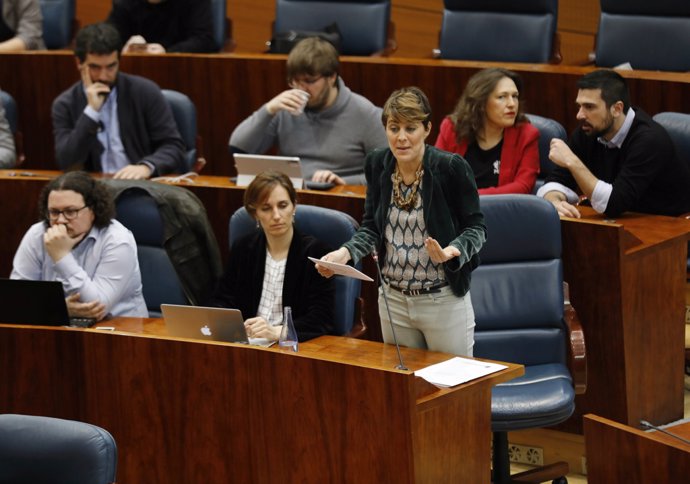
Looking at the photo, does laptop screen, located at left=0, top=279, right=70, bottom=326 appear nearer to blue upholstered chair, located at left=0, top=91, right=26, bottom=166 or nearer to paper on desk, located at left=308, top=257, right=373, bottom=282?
paper on desk, located at left=308, top=257, right=373, bottom=282

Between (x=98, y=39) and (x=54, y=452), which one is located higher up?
(x=98, y=39)

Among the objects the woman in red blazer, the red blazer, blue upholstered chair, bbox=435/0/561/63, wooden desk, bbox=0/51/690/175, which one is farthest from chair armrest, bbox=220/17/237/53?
the red blazer

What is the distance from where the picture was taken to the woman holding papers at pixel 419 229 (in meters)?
2.20

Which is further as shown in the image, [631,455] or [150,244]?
[150,244]

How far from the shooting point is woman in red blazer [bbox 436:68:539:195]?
2906mm

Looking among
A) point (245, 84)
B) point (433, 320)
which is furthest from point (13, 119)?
point (433, 320)

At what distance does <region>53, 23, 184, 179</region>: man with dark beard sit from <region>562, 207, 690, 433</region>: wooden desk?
1.22 meters

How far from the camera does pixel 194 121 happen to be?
3.51 meters

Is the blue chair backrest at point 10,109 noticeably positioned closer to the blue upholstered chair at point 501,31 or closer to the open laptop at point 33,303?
the blue upholstered chair at point 501,31

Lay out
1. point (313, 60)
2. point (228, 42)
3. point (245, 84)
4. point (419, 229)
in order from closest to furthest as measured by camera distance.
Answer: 1. point (419, 229)
2. point (313, 60)
3. point (245, 84)
4. point (228, 42)

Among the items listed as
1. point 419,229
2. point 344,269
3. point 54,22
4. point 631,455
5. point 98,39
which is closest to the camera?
point 631,455

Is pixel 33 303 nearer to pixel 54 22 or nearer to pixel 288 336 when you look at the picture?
pixel 288 336

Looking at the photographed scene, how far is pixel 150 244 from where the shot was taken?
2.88m

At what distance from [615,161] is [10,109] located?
1.85 meters
